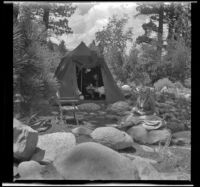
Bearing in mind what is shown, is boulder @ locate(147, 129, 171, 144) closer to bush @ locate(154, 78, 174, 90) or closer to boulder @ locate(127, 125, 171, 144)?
boulder @ locate(127, 125, 171, 144)

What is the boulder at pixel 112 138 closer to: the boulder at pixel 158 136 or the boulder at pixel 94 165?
the boulder at pixel 158 136

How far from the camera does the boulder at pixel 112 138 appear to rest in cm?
593

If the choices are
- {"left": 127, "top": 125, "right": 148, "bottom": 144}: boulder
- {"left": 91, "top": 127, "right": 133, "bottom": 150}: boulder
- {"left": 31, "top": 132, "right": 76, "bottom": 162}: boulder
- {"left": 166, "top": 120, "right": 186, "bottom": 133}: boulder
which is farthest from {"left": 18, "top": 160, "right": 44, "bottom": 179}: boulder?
{"left": 166, "top": 120, "right": 186, "bottom": 133}: boulder

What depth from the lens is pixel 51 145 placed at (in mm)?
5430

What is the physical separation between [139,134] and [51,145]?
2.22 meters

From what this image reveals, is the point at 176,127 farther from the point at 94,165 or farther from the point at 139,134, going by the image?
the point at 94,165

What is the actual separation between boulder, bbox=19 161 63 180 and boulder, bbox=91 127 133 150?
154cm

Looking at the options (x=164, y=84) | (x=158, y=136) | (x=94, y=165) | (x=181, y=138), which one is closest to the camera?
(x=94, y=165)

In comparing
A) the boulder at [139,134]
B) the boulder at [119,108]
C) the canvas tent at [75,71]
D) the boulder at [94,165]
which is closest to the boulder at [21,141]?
the boulder at [94,165]

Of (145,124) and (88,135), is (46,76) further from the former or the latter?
(145,124)

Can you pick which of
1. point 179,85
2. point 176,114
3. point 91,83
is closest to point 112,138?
point 176,114

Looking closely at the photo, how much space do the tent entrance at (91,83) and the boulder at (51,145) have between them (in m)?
7.05
